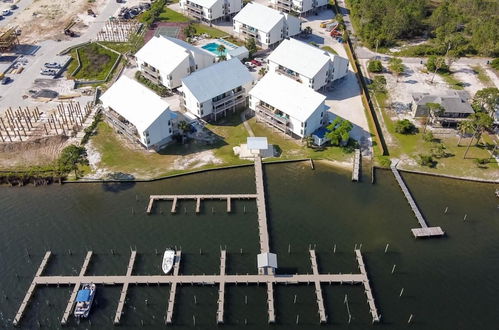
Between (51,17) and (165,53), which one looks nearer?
(165,53)

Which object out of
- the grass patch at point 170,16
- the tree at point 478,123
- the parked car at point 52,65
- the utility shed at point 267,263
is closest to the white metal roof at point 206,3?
the grass patch at point 170,16

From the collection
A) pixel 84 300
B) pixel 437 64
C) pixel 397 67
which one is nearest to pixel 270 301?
pixel 84 300

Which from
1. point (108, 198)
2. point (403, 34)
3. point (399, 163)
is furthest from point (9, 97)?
point (403, 34)

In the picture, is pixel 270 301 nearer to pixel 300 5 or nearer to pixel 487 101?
pixel 487 101

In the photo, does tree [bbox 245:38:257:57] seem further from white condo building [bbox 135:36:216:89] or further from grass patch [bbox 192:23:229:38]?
grass patch [bbox 192:23:229:38]

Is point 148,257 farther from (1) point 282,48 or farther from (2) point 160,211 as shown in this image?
(1) point 282,48

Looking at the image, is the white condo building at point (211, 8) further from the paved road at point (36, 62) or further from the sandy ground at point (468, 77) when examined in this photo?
the sandy ground at point (468, 77)
